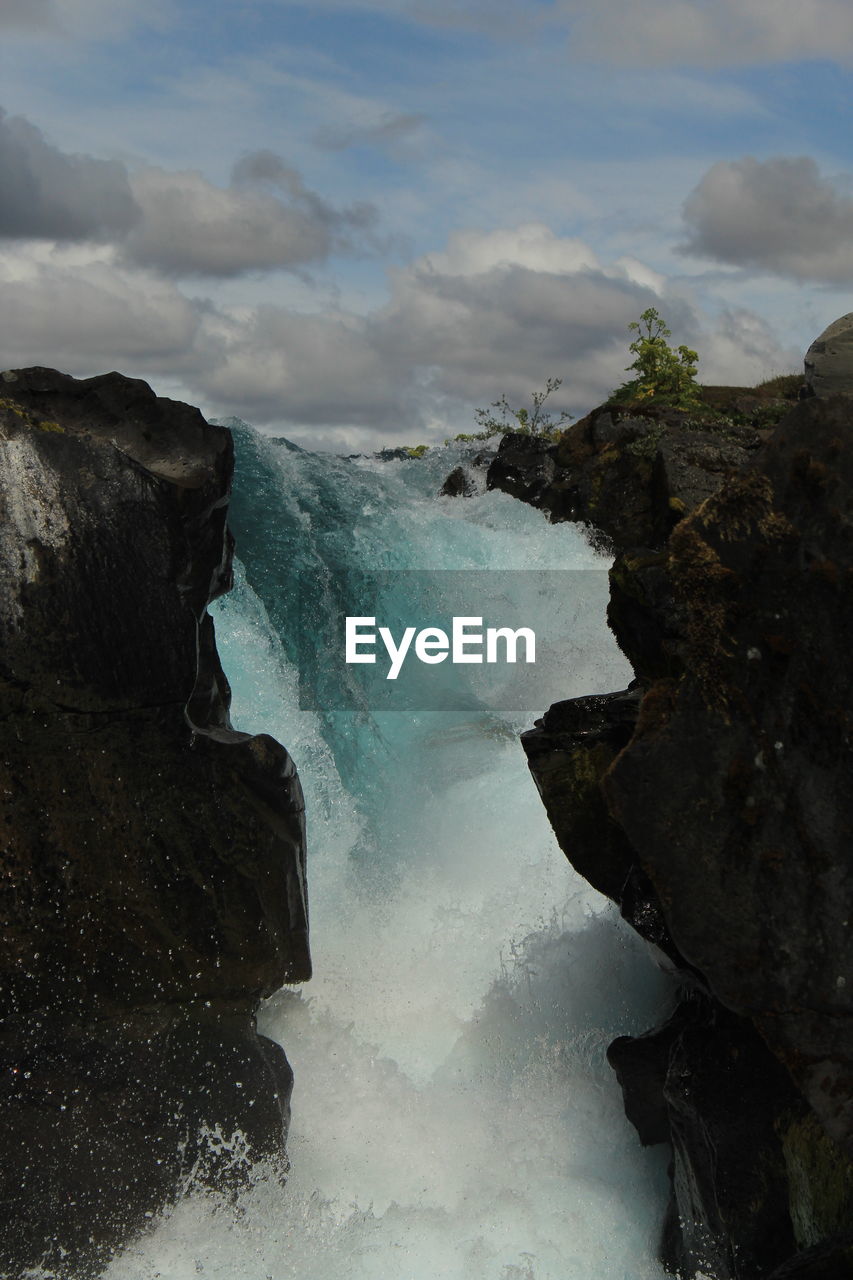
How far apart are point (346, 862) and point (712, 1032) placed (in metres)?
4.51

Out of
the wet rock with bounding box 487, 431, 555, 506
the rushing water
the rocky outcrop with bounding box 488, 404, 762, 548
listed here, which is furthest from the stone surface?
the wet rock with bounding box 487, 431, 555, 506

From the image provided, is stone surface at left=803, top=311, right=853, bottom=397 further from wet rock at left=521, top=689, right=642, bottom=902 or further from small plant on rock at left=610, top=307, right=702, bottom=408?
small plant on rock at left=610, top=307, right=702, bottom=408

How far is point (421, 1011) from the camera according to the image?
8.73 metres

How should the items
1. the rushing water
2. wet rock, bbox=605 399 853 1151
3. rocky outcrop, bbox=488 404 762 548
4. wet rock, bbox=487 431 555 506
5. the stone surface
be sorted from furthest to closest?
wet rock, bbox=487 431 555 506 → rocky outcrop, bbox=488 404 762 548 → the stone surface → the rushing water → wet rock, bbox=605 399 853 1151

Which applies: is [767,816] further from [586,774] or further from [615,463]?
[615,463]

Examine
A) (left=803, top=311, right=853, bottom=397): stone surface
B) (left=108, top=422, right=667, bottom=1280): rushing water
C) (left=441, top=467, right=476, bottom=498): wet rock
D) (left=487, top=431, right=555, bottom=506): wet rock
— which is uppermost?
(left=803, top=311, right=853, bottom=397): stone surface

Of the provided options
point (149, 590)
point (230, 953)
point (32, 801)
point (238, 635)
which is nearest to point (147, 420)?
point (149, 590)

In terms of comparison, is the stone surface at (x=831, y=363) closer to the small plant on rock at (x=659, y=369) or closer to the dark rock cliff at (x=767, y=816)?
the dark rock cliff at (x=767, y=816)

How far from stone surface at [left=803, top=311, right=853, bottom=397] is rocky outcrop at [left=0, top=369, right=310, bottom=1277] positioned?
4.80 m

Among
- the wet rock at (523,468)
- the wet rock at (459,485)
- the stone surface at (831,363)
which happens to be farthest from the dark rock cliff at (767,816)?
the wet rock at (459,485)

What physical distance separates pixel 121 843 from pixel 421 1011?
9.14 ft

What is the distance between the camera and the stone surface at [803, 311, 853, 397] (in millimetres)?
9469

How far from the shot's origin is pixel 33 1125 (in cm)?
654

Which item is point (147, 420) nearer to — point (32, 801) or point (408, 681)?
point (32, 801)
